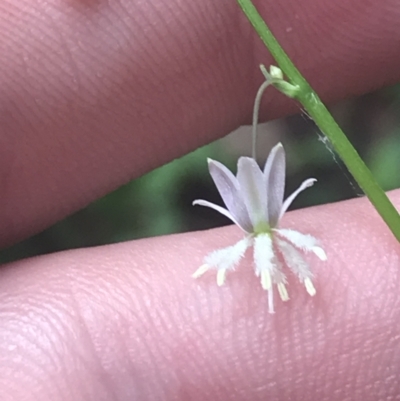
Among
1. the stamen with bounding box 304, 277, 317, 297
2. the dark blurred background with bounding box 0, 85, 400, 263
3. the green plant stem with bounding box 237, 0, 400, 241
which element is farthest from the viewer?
the dark blurred background with bounding box 0, 85, 400, 263

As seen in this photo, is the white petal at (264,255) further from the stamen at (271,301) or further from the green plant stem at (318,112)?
the green plant stem at (318,112)

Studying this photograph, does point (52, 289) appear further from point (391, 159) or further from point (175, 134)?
point (391, 159)

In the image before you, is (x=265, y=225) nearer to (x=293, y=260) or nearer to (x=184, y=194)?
(x=293, y=260)

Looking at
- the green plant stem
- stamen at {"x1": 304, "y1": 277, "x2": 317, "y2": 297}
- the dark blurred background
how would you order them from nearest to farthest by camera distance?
the green plant stem
stamen at {"x1": 304, "y1": 277, "x2": 317, "y2": 297}
the dark blurred background

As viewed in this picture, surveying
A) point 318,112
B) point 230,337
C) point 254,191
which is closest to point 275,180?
point 254,191

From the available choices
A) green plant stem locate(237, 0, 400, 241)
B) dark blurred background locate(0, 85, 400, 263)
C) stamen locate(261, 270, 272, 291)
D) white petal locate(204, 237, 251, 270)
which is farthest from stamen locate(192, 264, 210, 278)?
dark blurred background locate(0, 85, 400, 263)

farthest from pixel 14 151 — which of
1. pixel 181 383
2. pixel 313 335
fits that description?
pixel 313 335

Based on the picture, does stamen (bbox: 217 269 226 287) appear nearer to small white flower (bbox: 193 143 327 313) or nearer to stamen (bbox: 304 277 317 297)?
small white flower (bbox: 193 143 327 313)

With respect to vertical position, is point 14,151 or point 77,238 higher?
point 14,151
